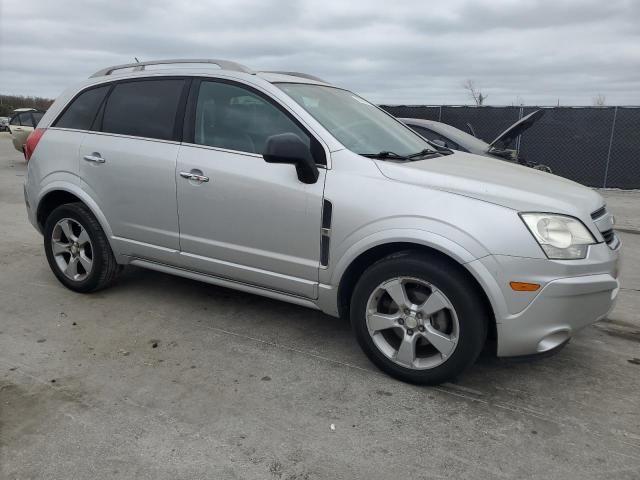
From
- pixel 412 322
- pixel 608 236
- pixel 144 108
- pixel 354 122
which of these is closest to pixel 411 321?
pixel 412 322

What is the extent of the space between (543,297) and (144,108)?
312 centimetres

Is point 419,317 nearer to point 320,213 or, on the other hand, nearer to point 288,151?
point 320,213

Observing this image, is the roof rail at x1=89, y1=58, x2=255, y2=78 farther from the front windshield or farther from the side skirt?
the side skirt

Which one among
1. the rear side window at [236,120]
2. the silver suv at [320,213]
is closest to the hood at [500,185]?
the silver suv at [320,213]

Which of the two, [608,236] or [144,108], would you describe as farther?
[144,108]

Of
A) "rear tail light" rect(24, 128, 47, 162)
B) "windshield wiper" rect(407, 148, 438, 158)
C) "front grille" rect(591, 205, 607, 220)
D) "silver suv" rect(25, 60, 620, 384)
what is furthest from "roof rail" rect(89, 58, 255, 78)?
"front grille" rect(591, 205, 607, 220)

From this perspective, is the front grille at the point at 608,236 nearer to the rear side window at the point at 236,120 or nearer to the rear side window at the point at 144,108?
the rear side window at the point at 236,120

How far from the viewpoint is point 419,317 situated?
118 inches

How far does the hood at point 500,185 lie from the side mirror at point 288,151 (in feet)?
1.48

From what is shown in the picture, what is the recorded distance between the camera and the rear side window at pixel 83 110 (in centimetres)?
430

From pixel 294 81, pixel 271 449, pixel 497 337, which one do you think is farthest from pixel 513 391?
pixel 294 81

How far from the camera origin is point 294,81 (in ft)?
12.6

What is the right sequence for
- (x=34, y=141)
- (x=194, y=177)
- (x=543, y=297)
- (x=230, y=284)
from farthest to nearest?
(x=34, y=141), (x=230, y=284), (x=194, y=177), (x=543, y=297)

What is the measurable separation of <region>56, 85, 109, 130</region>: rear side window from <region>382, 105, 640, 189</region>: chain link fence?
9.20 m
